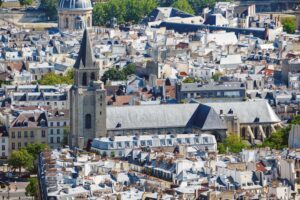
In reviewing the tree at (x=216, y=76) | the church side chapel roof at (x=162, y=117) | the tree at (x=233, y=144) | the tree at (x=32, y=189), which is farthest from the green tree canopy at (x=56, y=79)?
the tree at (x=32, y=189)

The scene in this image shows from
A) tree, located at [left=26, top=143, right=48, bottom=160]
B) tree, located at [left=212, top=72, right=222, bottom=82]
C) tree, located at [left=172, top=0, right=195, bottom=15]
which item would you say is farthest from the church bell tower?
tree, located at [left=172, top=0, right=195, bottom=15]

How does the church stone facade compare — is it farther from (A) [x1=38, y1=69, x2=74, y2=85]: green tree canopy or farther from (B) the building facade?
(B) the building facade

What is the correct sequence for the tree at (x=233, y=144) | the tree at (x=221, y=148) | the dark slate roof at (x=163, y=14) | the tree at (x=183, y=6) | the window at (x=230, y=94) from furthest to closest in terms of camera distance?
the tree at (x=183, y=6) < the dark slate roof at (x=163, y=14) < the window at (x=230, y=94) < the tree at (x=233, y=144) < the tree at (x=221, y=148)

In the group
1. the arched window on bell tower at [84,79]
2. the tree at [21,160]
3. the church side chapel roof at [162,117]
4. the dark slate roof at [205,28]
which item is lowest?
the tree at [21,160]

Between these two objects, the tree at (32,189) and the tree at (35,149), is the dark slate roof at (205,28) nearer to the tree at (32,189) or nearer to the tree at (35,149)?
the tree at (35,149)

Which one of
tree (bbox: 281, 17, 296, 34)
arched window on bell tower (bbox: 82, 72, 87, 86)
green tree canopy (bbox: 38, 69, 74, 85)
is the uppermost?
arched window on bell tower (bbox: 82, 72, 87, 86)

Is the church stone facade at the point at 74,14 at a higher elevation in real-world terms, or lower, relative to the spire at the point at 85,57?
lower

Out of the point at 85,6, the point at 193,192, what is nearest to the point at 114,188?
the point at 193,192

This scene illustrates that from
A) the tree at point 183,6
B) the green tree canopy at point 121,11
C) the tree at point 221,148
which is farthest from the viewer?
the tree at point 183,6
